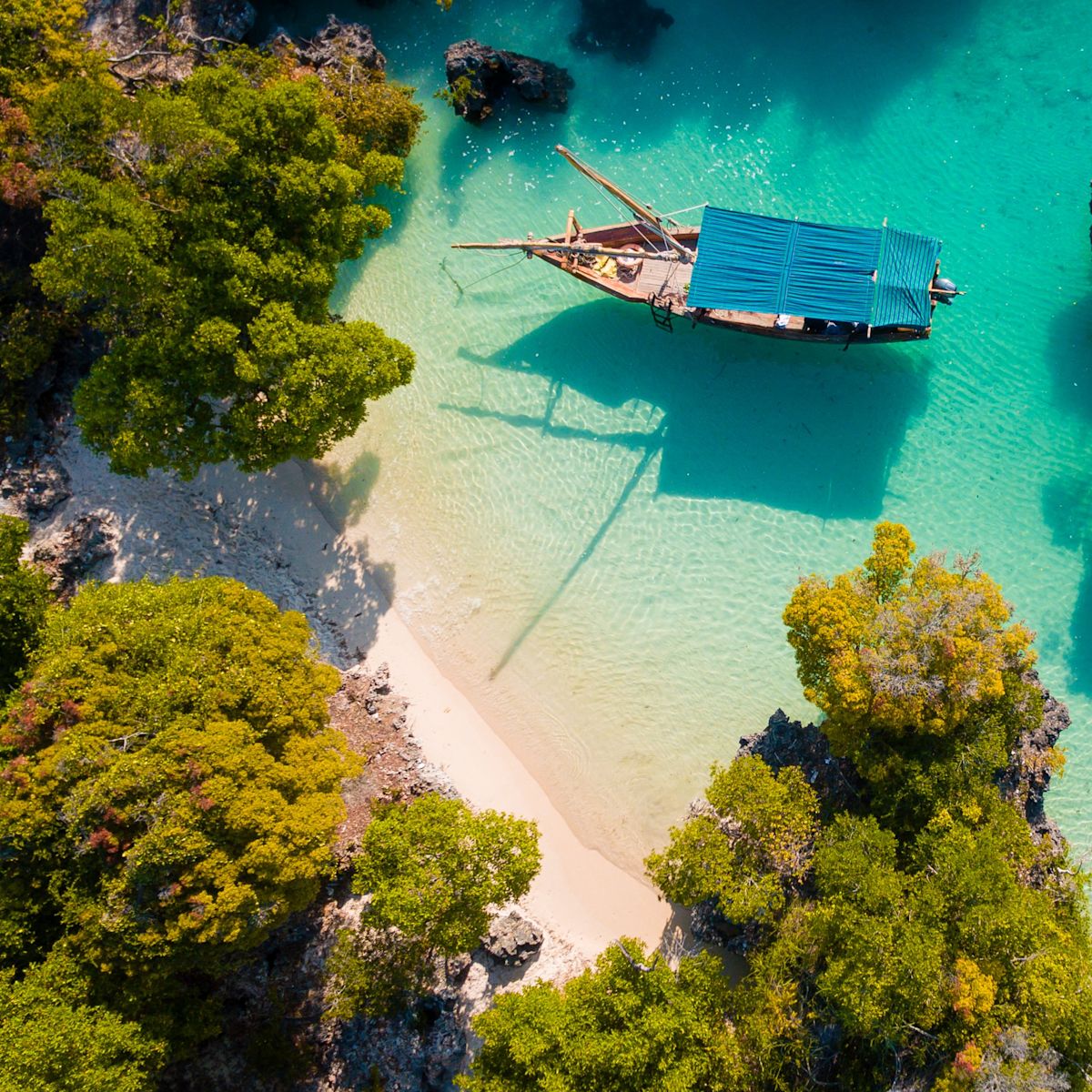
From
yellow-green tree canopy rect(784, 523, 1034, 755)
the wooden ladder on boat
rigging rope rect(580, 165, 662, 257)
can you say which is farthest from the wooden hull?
yellow-green tree canopy rect(784, 523, 1034, 755)

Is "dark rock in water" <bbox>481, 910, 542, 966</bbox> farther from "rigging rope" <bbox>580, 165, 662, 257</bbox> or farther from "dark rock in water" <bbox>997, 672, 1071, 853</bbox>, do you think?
"rigging rope" <bbox>580, 165, 662, 257</bbox>

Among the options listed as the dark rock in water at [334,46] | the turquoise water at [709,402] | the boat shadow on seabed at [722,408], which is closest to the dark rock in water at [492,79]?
the turquoise water at [709,402]

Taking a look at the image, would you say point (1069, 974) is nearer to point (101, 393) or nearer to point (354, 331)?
point (354, 331)

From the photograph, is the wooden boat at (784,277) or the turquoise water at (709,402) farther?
the turquoise water at (709,402)

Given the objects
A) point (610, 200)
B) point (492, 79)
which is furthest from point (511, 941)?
point (492, 79)

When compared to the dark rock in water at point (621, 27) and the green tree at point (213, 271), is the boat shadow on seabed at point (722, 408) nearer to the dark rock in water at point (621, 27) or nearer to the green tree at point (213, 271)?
the green tree at point (213, 271)

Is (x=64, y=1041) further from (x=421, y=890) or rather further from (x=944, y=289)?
(x=944, y=289)
